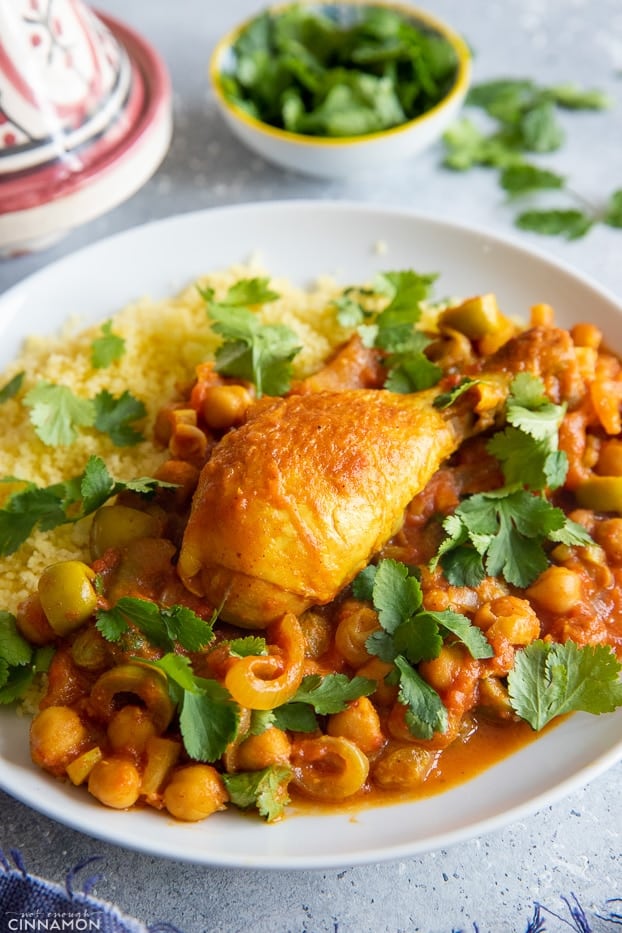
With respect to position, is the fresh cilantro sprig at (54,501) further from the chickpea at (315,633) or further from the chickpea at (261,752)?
the chickpea at (261,752)

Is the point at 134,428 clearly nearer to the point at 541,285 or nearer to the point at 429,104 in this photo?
the point at 541,285

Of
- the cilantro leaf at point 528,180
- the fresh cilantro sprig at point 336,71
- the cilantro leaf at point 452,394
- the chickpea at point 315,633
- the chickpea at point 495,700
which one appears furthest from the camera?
the cilantro leaf at point 528,180

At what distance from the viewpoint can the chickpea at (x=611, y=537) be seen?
3785 mm

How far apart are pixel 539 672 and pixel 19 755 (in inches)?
68.5

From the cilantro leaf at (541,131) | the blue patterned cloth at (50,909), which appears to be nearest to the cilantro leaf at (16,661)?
the blue patterned cloth at (50,909)

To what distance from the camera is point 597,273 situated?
5.51m

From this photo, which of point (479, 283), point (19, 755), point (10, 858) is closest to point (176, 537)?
point (19, 755)

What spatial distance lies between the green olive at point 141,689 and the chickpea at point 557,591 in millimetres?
1361

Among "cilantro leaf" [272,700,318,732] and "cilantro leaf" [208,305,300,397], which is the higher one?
"cilantro leaf" [208,305,300,397]

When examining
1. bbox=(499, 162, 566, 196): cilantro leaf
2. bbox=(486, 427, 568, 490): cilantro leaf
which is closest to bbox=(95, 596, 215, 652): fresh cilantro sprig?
bbox=(486, 427, 568, 490): cilantro leaf

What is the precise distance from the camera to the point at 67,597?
10.9ft

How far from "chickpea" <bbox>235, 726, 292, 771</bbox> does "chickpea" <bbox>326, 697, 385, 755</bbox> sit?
0.63 feet

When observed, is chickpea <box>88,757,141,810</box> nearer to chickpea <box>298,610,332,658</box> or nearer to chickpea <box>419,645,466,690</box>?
chickpea <box>298,610,332,658</box>

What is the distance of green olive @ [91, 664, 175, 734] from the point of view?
320 centimetres
